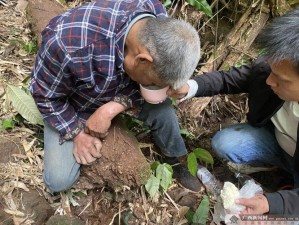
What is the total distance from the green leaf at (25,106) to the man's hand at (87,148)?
35 centimetres

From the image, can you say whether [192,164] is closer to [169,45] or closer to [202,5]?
[169,45]

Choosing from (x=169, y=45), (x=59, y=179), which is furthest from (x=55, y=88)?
(x=169, y=45)

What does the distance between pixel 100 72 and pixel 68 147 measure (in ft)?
1.86

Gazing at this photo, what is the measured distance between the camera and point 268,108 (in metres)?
2.10

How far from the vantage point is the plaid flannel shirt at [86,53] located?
168cm

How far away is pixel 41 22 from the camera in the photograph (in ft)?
8.90

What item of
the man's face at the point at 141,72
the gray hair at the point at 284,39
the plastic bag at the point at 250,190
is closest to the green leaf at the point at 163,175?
the plastic bag at the point at 250,190

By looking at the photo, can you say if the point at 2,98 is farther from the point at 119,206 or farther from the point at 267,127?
the point at 267,127

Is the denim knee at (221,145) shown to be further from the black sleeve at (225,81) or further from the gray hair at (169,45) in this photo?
the gray hair at (169,45)

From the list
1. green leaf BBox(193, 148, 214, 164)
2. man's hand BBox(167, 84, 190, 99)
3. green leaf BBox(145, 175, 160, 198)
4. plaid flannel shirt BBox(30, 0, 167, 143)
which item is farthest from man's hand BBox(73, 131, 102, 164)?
green leaf BBox(193, 148, 214, 164)

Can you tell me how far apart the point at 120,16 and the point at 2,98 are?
1166 mm

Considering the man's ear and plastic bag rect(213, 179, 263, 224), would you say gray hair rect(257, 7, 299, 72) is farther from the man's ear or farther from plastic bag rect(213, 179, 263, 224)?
plastic bag rect(213, 179, 263, 224)

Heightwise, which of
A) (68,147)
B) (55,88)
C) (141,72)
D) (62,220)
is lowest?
(62,220)

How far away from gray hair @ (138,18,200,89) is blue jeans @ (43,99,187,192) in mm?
531
